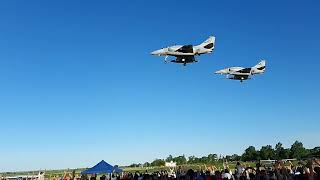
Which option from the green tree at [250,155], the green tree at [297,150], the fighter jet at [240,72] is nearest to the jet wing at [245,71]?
the fighter jet at [240,72]

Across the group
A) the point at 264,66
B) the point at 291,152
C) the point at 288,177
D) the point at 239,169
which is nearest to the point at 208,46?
the point at 264,66

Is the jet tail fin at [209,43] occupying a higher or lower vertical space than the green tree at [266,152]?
higher

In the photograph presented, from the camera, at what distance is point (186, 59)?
42.3 metres

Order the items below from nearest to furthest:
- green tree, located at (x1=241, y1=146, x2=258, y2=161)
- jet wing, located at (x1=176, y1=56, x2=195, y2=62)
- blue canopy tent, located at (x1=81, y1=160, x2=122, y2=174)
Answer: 1. blue canopy tent, located at (x1=81, y1=160, x2=122, y2=174)
2. jet wing, located at (x1=176, y1=56, x2=195, y2=62)
3. green tree, located at (x1=241, y1=146, x2=258, y2=161)

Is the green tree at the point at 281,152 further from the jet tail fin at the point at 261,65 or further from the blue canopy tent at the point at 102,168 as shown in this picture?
the blue canopy tent at the point at 102,168

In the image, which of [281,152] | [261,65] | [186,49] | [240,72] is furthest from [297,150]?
[186,49]

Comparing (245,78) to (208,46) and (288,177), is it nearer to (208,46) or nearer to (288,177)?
(208,46)

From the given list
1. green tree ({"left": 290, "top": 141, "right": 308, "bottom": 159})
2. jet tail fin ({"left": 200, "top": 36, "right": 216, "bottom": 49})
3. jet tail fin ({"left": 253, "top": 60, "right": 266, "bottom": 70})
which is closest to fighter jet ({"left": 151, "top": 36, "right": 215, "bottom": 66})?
jet tail fin ({"left": 200, "top": 36, "right": 216, "bottom": 49})

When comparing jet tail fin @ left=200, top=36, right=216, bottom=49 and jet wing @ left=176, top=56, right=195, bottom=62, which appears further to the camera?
jet tail fin @ left=200, top=36, right=216, bottom=49

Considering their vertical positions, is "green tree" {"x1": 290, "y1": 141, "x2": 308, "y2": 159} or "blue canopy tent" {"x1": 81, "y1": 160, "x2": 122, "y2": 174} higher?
"green tree" {"x1": 290, "y1": 141, "x2": 308, "y2": 159}

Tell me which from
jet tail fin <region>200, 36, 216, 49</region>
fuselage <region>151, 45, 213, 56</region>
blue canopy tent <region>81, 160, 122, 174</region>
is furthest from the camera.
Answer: jet tail fin <region>200, 36, 216, 49</region>

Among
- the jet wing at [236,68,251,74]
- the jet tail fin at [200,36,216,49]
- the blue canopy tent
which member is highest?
the jet tail fin at [200,36,216,49]

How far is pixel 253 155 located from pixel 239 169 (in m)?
174

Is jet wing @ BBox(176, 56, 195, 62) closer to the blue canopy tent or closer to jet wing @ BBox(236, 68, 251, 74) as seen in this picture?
jet wing @ BBox(236, 68, 251, 74)
